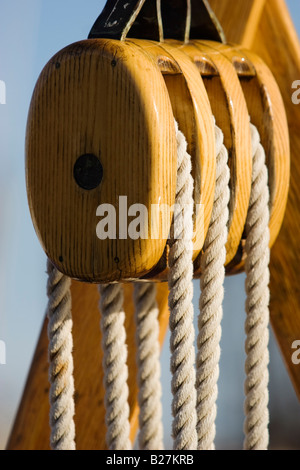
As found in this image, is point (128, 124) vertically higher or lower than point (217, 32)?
lower

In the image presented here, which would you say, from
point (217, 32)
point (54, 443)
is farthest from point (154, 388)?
point (217, 32)

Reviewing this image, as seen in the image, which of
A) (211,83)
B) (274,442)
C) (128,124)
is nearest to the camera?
(128,124)

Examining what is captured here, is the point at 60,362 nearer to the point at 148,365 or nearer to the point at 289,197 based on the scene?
the point at 148,365

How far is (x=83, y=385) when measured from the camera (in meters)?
0.85

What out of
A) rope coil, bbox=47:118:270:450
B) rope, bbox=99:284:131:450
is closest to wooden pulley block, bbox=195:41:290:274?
rope coil, bbox=47:118:270:450

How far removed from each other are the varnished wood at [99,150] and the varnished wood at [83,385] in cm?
28

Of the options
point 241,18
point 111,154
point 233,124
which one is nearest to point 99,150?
point 111,154

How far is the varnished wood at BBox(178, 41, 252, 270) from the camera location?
2.07 feet

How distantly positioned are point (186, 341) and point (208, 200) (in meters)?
0.12

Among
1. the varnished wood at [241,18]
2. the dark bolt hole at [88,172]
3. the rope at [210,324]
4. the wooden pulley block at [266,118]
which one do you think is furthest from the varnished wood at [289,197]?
the dark bolt hole at [88,172]

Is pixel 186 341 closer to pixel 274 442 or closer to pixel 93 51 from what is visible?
pixel 93 51

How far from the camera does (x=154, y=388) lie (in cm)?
70

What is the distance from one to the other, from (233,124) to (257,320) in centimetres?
18

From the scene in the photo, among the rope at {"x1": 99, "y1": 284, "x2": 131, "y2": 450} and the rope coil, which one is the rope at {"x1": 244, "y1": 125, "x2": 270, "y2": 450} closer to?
the rope coil
